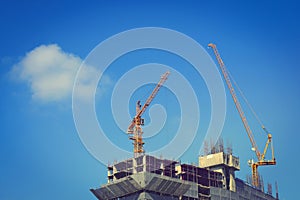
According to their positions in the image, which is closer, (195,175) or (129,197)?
(129,197)

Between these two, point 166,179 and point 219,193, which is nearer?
point 166,179

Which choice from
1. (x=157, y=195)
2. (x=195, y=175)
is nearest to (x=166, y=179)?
(x=157, y=195)

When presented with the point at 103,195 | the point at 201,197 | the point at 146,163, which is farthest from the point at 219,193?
the point at 103,195

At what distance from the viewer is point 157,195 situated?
7156 inches

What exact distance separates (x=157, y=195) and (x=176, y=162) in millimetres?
17227

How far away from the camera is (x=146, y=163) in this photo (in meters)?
184

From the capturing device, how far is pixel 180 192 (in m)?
186

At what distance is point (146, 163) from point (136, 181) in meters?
10.1

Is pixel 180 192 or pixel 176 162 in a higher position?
pixel 176 162

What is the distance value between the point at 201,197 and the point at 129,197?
32.0 metres

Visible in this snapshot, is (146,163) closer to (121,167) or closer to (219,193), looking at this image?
(121,167)

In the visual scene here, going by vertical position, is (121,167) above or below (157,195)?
above

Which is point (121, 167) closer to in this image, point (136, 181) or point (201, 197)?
point (136, 181)

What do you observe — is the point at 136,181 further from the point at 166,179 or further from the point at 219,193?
the point at 219,193
